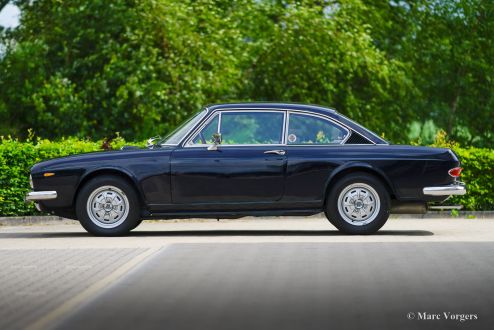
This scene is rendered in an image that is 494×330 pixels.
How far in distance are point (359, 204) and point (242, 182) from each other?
1.56m

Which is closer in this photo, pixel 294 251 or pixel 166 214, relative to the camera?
pixel 294 251

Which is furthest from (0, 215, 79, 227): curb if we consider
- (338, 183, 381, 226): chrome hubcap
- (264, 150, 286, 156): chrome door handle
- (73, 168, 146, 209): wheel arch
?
(338, 183, 381, 226): chrome hubcap

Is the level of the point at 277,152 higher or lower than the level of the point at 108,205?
higher

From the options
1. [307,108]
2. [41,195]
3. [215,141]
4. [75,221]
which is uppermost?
[307,108]

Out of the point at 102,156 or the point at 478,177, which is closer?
the point at 102,156

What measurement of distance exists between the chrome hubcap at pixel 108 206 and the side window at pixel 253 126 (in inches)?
61.5

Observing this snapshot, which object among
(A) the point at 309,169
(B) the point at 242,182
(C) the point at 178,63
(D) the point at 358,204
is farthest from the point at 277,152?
(C) the point at 178,63

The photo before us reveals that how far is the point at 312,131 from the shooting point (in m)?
16.4

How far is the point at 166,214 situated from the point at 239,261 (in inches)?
140

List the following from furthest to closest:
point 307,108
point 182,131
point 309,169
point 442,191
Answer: point 307,108 < point 182,131 < point 442,191 < point 309,169

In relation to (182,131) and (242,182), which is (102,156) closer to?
(182,131)

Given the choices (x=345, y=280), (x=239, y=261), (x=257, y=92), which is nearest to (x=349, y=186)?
(x=239, y=261)

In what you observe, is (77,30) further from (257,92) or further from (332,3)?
(332,3)

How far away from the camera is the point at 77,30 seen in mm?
34969
